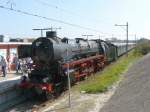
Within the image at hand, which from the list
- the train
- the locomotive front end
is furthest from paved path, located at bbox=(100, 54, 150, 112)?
the locomotive front end

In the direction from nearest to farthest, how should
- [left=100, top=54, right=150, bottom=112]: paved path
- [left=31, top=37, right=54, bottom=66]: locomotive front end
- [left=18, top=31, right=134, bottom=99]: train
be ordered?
[left=100, top=54, right=150, bottom=112]: paved path → [left=18, top=31, right=134, bottom=99]: train → [left=31, top=37, right=54, bottom=66]: locomotive front end

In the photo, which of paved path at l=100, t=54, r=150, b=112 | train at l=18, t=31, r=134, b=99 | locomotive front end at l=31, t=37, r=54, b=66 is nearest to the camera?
paved path at l=100, t=54, r=150, b=112

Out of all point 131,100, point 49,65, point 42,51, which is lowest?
point 131,100

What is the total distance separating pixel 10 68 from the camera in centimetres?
2923

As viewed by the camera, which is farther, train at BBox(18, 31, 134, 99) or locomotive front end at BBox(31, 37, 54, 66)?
locomotive front end at BBox(31, 37, 54, 66)

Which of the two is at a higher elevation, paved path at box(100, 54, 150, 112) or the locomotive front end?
the locomotive front end

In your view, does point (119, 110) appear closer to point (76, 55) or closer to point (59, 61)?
point (59, 61)

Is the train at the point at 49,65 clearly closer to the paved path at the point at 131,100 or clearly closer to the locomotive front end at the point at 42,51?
the locomotive front end at the point at 42,51

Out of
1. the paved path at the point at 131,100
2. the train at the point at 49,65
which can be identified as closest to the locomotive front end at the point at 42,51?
the train at the point at 49,65

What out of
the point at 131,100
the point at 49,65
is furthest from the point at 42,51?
the point at 131,100

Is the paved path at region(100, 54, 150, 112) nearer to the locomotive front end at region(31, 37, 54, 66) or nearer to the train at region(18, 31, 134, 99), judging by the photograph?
the train at region(18, 31, 134, 99)

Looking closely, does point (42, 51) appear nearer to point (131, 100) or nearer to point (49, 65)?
point (49, 65)

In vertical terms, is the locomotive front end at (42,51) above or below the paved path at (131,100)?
above

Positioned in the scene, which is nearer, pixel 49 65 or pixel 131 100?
pixel 131 100
